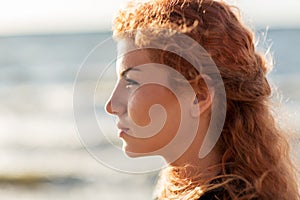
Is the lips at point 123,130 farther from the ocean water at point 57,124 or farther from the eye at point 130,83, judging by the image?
the ocean water at point 57,124

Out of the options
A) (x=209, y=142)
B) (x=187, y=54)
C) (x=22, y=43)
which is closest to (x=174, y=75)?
(x=187, y=54)

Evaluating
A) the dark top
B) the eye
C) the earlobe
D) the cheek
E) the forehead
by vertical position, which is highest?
the forehead

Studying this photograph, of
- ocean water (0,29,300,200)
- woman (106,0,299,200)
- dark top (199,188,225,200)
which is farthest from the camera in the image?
ocean water (0,29,300,200)

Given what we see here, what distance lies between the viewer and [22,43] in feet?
65.0

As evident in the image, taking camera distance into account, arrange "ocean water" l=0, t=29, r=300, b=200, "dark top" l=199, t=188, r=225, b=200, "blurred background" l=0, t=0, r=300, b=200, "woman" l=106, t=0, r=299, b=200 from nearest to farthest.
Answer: "dark top" l=199, t=188, r=225, b=200 < "woman" l=106, t=0, r=299, b=200 < "ocean water" l=0, t=29, r=300, b=200 < "blurred background" l=0, t=0, r=300, b=200

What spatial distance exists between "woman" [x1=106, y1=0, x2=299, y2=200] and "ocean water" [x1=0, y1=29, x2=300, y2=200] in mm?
237

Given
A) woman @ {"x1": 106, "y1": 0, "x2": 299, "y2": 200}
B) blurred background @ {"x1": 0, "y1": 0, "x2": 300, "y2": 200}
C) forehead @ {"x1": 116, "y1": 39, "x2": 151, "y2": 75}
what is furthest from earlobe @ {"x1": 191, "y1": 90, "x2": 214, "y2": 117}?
blurred background @ {"x1": 0, "y1": 0, "x2": 300, "y2": 200}

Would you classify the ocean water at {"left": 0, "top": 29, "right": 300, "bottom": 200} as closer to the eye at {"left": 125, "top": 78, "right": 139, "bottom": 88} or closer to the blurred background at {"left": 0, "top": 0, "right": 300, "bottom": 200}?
the blurred background at {"left": 0, "top": 0, "right": 300, "bottom": 200}

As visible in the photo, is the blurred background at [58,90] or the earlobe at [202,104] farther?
the blurred background at [58,90]

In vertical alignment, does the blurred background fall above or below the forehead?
above

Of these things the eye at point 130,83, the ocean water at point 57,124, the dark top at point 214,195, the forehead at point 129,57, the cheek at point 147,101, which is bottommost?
the dark top at point 214,195

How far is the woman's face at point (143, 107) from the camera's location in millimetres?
2389

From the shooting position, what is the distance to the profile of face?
2381 mm

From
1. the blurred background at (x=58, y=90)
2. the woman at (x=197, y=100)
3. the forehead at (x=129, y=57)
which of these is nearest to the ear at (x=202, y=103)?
the woman at (x=197, y=100)
